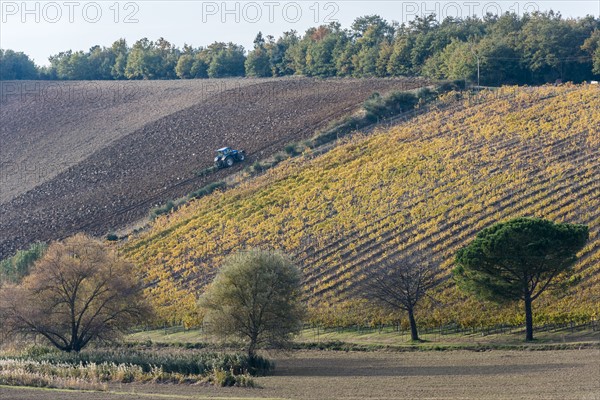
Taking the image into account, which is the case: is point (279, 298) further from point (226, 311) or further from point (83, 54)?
point (83, 54)

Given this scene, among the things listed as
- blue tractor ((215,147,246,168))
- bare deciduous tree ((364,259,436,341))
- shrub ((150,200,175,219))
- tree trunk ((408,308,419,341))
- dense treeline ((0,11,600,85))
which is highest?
dense treeline ((0,11,600,85))

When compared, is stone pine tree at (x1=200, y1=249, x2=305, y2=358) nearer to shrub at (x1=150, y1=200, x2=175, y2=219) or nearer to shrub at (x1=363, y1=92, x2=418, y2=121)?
shrub at (x1=150, y1=200, x2=175, y2=219)

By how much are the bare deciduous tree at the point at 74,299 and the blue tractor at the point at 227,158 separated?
36.2 metres

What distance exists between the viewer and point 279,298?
142 ft

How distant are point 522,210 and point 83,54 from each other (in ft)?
372

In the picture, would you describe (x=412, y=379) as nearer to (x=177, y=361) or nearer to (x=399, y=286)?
(x=177, y=361)

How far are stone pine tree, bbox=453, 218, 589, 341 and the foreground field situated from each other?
476 centimetres

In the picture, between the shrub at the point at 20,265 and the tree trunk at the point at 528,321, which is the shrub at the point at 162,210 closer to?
the shrub at the point at 20,265

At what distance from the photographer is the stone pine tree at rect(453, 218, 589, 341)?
44.3 metres

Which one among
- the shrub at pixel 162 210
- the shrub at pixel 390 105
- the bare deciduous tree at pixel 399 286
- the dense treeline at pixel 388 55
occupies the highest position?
the dense treeline at pixel 388 55

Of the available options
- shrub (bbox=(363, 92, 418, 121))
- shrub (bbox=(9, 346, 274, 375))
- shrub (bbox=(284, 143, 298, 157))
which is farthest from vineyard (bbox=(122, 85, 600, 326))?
shrub (bbox=(9, 346, 274, 375))

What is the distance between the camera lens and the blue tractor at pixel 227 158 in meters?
84.2

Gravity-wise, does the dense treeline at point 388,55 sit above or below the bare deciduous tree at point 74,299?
above

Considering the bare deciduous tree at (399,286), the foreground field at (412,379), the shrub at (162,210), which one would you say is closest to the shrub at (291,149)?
the shrub at (162,210)
